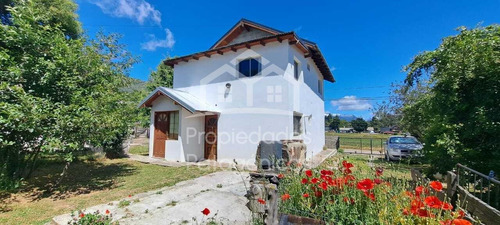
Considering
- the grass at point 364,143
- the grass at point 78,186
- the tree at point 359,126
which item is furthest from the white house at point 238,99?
the tree at point 359,126

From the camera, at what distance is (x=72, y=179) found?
746 cm

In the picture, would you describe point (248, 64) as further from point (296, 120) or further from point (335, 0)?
point (335, 0)

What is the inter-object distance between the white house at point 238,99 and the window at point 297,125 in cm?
5

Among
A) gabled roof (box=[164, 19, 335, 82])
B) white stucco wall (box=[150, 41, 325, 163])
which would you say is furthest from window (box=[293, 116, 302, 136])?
gabled roof (box=[164, 19, 335, 82])

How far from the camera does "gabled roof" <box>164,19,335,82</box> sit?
29.9 feet

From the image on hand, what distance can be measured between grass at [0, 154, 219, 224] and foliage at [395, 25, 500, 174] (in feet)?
23.9

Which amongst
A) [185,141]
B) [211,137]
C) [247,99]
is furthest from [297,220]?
[185,141]

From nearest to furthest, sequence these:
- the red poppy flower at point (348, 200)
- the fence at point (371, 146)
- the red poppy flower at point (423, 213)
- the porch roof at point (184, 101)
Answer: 1. the red poppy flower at point (423, 213)
2. the red poppy flower at point (348, 200)
3. the porch roof at point (184, 101)
4. the fence at point (371, 146)

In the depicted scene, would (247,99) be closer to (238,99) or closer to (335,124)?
(238,99)

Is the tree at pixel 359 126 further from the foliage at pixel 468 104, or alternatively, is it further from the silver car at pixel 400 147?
the foliage at pixel 468 104

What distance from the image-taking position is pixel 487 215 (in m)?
2.59

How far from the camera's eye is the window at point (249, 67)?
9.95 meters

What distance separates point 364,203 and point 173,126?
35.1ft

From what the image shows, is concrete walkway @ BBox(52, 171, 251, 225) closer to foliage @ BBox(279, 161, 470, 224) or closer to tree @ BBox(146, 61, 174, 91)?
foliage @ BBox(279, 161, 470, 224)
